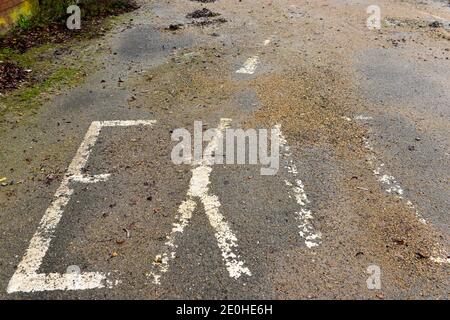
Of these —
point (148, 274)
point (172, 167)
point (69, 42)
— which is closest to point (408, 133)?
point (172, 167)

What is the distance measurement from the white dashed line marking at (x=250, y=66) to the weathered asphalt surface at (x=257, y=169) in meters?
0.13

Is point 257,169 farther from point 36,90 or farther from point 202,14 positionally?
point 202,14

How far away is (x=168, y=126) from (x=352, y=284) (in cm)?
325

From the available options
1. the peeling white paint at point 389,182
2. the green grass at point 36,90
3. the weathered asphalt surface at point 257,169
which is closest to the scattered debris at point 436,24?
the weathered asphalt surface at point 257,169

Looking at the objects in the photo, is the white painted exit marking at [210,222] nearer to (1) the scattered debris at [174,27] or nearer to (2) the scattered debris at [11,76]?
(2) the scattered debris at [11,76]

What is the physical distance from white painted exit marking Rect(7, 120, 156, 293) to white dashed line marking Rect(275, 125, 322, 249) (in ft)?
6.28

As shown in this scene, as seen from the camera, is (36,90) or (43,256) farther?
(36,90)

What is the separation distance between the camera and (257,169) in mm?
5066

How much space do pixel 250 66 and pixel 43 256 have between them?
15.9 feet

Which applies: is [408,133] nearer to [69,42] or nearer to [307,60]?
[307,60]

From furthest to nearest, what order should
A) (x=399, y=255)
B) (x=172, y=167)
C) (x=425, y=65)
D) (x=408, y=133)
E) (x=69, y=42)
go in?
1. (x=69, y=42)
2. (x=425, y=65)
3. (x=408, y=133)
4. (x=172, y=167)
5. (x=399, y=255)

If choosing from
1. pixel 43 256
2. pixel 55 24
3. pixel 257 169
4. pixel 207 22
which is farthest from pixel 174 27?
pixel 43 256
